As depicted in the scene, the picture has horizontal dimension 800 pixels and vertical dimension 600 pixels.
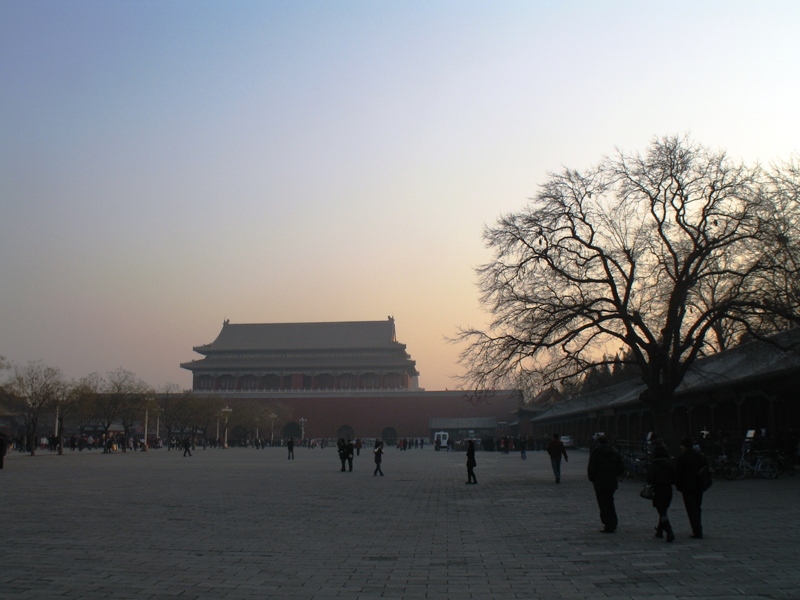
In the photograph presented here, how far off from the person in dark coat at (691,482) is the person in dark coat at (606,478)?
89cm

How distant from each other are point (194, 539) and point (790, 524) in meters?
7.82

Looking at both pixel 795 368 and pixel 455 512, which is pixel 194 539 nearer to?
pixel 455 512

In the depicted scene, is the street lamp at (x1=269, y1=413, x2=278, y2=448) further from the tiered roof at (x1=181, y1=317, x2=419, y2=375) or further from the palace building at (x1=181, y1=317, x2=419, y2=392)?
the tiered roof at (x1=181, y1=317, x2=419, y2=375)

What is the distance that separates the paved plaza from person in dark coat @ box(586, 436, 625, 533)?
23 centimetres

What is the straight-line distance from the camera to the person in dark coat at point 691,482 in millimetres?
9219

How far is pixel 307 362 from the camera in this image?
87.4 m

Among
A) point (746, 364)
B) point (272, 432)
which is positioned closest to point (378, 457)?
point (746, 364)

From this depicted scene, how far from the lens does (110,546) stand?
29.4ft

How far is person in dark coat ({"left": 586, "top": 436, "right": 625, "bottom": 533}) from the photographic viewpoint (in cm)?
1011

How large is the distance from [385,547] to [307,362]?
79.1 m

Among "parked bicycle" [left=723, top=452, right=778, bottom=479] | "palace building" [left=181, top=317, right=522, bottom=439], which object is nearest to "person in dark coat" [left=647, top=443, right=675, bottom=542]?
"parked bicycle" [left=723, top=452, right=778, bottom=479]

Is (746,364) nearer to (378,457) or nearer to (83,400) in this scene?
(378,457)

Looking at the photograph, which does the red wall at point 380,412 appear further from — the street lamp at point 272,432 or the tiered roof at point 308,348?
the tiered roof at point 308,348

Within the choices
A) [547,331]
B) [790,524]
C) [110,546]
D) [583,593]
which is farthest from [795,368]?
[110,546]
